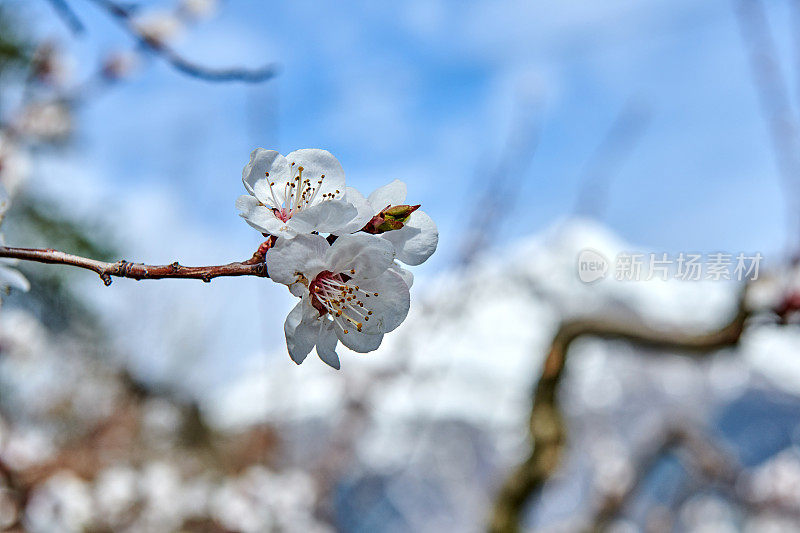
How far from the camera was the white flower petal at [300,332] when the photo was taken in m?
0.48

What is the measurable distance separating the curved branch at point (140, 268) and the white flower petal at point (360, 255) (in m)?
0.06

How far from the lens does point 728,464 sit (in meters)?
3.20

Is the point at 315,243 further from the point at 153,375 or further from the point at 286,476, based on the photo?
the point at 153,375

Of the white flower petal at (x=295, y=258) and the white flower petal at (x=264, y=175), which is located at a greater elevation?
the white flower petal at (x=264, y=175)

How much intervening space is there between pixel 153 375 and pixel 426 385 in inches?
143

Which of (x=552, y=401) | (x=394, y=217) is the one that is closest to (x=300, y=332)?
(x=394, y=217)

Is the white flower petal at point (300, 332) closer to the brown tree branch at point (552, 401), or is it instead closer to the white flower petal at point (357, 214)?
the white flower petal at point (357, 214)

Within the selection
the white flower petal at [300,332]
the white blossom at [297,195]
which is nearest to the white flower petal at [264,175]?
the white blossom at [297,195]

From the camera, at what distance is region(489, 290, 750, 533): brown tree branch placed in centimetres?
229

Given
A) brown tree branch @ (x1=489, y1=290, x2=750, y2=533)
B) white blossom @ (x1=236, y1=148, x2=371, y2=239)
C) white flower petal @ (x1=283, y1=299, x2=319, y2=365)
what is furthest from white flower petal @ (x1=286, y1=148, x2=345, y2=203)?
brown tree branch @ (x1=489, y1=290, x2=750, y2=533)

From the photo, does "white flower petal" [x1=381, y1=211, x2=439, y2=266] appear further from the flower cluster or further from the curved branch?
the curved branch

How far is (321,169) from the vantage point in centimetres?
53

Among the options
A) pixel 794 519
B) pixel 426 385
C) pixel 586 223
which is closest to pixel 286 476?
pixel 426 385

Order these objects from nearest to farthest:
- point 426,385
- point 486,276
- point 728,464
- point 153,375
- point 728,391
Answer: point 728,464
point 426,385
point 486,276
point 153,375
point 728,391
